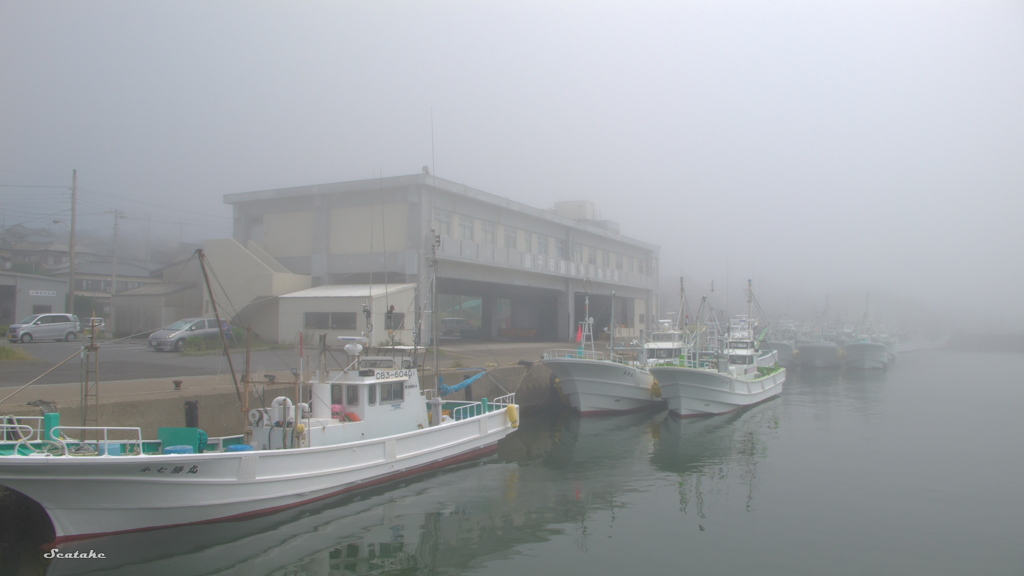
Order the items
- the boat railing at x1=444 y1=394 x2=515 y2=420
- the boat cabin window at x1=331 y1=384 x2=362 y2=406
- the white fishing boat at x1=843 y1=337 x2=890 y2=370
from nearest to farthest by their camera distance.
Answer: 1. the boat cabin window at x1=331 y1=384 x2=362 y2=406
2. the boat railing at x1=444 y1=394 x2=515 y2=420
3. the white fishing boat at x1=843 y1=337 x2=890 y2=370

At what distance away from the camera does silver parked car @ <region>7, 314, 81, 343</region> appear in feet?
91.9

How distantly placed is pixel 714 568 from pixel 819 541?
98.0 inches

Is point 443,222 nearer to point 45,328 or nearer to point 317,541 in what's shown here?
point 45,328

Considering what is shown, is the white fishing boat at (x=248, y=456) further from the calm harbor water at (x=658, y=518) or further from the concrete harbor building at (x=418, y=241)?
the concrete harbor building at (x=418, y=241)

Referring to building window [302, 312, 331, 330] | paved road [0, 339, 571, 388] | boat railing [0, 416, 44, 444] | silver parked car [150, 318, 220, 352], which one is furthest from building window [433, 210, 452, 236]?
boat railing [0, 416, 44, 444]

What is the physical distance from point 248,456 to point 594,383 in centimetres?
1616

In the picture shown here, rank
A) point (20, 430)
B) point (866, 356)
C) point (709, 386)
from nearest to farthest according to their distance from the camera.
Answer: point (20, 430) → point (709, 386) → point (866, 356)

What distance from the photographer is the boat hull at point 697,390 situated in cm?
2505

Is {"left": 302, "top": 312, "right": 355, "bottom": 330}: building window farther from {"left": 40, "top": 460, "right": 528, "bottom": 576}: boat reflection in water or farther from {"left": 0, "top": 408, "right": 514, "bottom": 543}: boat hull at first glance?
{"left": 40, "top": 460, "right": 528, "bottom": 576}: boat reflection in water

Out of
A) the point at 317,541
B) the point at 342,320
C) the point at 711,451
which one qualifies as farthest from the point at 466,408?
the point at 342,320

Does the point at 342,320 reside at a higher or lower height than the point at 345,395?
higher

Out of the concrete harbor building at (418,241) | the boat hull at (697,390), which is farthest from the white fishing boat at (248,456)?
the boat hull at (697,390)

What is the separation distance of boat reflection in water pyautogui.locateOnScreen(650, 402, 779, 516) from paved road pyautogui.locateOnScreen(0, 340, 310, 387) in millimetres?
10229

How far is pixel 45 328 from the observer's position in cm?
2877
